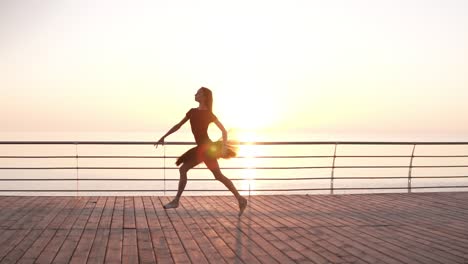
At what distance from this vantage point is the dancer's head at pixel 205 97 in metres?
8.24

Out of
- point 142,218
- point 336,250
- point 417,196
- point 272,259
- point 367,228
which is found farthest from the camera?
point 417,196

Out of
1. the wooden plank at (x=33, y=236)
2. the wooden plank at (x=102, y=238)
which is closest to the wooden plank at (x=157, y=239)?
the wooden plank at (x=102, y=238)

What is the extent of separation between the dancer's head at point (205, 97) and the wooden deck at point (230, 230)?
170 centimetres

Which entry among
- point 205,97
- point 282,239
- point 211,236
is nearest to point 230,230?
point 211,236

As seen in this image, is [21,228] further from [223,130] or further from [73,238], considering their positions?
[223,130]

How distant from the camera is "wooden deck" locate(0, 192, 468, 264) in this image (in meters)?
5.46

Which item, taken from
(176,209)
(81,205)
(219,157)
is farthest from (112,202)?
(219,157)

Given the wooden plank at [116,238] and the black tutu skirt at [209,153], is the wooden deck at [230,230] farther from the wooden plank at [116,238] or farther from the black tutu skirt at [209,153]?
the black tutu skirt at [209,153]

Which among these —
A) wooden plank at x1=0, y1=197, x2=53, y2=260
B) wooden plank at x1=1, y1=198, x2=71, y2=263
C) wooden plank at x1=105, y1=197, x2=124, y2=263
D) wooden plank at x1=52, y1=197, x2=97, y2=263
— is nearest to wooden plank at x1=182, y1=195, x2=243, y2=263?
wooden plank at x1=105, y1=197, x2=124, y2=263

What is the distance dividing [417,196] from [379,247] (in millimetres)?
5324

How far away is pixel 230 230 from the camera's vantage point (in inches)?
269

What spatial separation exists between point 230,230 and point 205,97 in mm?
2338

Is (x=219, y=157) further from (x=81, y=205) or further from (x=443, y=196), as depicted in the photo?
(x=443, y=196)

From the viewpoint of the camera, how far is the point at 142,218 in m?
7.66
